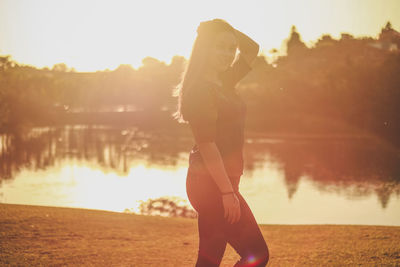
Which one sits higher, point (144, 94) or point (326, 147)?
point (144, 94)

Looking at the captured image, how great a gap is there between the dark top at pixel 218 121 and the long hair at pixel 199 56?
0.06 m

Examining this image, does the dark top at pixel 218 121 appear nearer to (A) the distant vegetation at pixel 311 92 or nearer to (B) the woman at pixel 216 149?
(B) the woman at pixel 216 149

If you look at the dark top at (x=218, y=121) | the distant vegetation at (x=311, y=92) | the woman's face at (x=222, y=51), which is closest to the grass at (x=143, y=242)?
the dark top at (x=218, y=121)

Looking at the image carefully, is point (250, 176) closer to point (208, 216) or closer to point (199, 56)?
point (208, 216)

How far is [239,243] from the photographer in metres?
3.24

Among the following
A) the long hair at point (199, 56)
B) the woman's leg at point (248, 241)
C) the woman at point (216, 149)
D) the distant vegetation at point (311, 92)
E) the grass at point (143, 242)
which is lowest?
the grass at point (143, 242)

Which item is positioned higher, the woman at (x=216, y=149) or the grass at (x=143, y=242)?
the woman at (x=216, y=149)

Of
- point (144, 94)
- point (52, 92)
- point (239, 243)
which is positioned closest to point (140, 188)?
point (239, 243)

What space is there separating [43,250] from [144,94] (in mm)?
101660

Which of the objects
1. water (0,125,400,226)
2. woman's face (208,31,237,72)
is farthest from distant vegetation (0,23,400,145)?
woman's face (208,31,237,72)

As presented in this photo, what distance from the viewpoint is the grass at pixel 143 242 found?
797 cm

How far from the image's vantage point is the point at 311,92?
61.6m

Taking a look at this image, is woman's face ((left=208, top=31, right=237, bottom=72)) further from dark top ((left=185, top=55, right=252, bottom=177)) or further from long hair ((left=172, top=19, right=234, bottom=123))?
dark top ((left=185, top=55, right=252, bottom=177))

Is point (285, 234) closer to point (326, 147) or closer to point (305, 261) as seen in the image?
point (305, 261)
